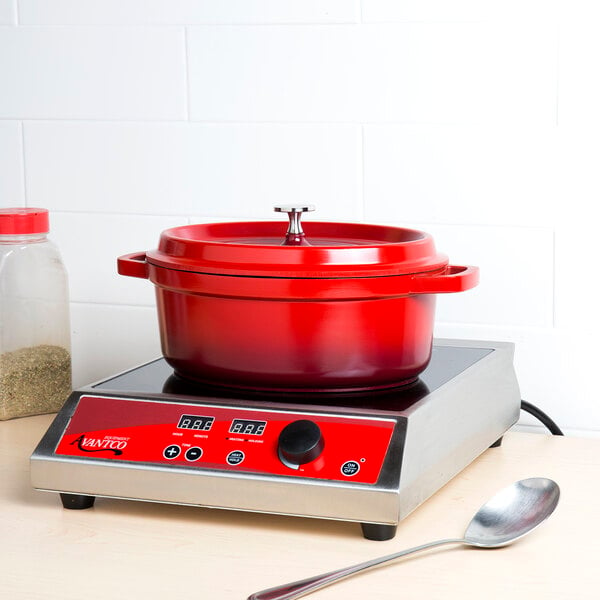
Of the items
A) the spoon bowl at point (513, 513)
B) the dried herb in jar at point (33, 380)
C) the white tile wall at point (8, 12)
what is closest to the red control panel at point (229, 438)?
the spoon bowl at point (513, 513)

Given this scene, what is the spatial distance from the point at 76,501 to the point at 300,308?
0.28 metres

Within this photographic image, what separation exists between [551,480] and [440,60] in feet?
1.83

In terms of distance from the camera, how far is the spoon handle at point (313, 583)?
2.49 ft

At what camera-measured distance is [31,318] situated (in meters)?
1.30

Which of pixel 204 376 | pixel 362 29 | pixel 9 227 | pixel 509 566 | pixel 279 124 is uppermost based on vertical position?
pixel 362 29

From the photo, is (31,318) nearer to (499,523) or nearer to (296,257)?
(296,257)

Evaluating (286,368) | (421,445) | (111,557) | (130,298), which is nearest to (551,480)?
(421,445)

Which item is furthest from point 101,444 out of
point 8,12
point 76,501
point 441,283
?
point 8,12

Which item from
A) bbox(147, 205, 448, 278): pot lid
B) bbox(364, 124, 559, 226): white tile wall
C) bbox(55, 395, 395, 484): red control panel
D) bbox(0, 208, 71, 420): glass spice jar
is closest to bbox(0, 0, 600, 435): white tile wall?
bbox(364, 124, 559, 226): white tile wall

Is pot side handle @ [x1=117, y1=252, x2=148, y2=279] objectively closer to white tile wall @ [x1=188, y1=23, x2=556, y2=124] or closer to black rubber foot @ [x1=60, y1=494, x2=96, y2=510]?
black rubber foot @ [x1=60, y1=494, x2=96, y2=510]

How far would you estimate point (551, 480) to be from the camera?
97 cm

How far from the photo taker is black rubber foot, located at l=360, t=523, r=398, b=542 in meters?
0.87

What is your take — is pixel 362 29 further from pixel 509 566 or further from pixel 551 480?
pixel 509 566

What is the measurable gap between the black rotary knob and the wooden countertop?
7 centimetres
